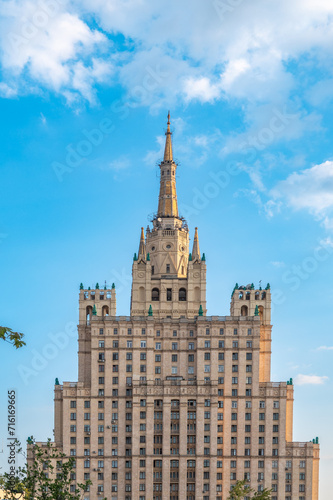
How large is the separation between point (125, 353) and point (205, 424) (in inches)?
805

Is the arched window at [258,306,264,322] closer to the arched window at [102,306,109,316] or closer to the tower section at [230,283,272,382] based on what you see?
the tower section at [230,283,272,382]

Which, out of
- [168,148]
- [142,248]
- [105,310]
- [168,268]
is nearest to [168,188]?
[168,148]

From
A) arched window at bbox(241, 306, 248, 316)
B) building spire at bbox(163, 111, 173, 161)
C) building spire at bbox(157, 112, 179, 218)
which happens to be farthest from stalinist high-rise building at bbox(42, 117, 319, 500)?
building spire at bbox(163, 111, 173, 161)

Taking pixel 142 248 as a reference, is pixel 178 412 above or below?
below

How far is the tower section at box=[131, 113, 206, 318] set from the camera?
524 feet

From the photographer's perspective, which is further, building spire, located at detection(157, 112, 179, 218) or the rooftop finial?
building spire, located at detection(157, 112, 179, 218)

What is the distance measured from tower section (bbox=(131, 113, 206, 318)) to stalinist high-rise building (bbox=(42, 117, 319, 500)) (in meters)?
8.48

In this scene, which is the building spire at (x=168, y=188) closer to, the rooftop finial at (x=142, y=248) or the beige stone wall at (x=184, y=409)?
the rooftop finial at (x=142, y=248)

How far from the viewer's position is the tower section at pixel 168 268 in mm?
159750

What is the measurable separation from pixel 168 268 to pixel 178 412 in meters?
33.7

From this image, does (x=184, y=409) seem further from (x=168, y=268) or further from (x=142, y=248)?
(x=142, y=248)

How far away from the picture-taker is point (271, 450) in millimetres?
144125

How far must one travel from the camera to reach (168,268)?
6457 inches

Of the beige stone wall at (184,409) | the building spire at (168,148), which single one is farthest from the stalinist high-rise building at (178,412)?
the building spire at (168,148)
